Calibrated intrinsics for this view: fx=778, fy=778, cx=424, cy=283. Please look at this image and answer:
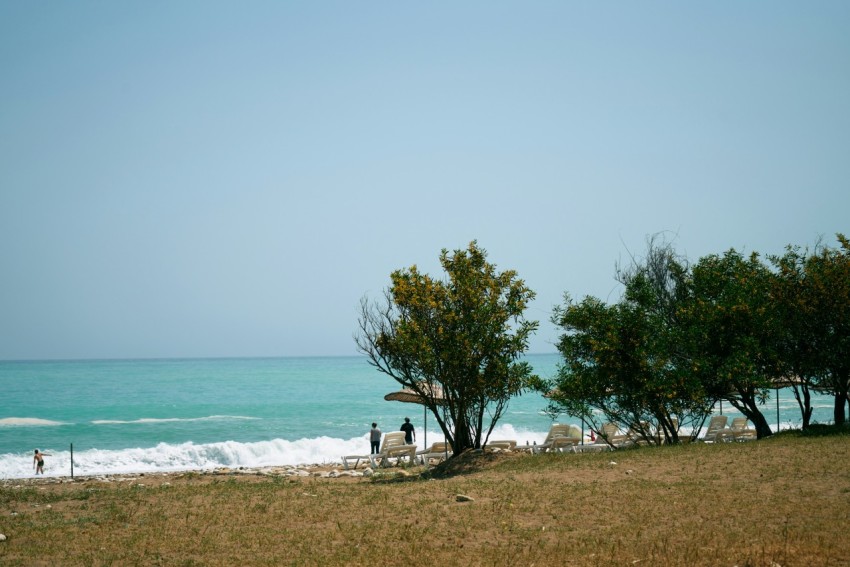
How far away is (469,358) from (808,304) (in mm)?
8188

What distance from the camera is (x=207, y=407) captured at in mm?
67812

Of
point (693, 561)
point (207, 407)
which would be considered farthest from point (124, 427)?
point (693, 561)

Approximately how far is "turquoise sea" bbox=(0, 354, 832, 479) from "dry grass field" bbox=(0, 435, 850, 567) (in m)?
18.4

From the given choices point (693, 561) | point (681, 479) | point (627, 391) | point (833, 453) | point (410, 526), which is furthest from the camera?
point (627, 391)

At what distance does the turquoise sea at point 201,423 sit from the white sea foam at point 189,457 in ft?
0.15

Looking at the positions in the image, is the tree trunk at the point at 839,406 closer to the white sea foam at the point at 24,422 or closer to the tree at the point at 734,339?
the tree at the point at 734,339

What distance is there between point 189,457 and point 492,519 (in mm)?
28807

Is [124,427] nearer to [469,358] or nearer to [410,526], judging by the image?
[469,358]

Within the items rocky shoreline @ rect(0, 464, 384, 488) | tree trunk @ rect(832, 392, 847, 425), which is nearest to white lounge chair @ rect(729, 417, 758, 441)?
tree trunk @ rect(832, 392, 847, 425)

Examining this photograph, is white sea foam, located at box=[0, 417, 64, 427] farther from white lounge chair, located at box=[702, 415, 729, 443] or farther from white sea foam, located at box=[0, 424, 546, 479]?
white lounge chair, located at box=[702, 415, 729, 443]

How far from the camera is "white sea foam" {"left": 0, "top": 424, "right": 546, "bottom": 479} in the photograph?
107ft

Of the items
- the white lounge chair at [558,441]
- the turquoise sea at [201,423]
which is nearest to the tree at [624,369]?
the white lounge chair at [558,441]

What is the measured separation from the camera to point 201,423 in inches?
2132

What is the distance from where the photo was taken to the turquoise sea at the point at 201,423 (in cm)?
3547
